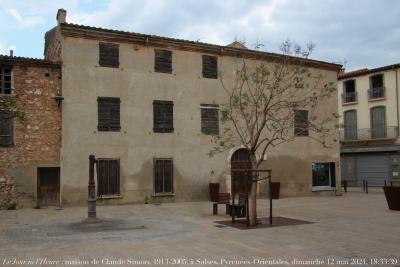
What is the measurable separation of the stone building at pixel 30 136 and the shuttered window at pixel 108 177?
1772 mm

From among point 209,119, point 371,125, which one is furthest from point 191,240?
point 371,125

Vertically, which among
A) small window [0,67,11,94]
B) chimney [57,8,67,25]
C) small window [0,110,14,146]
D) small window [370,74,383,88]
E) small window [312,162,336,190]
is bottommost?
small window [312,162,336,190]

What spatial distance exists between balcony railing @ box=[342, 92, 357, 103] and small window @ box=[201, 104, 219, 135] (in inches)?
749

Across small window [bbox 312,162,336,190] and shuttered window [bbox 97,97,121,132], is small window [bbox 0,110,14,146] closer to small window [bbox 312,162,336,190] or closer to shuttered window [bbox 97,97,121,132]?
shuttered window [bbox 97,97,121,132]

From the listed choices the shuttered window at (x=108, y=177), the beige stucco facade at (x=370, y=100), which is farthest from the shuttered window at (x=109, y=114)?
the beige stucco facade at (x=370, y=100)

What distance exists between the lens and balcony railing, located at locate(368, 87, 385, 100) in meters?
34.4

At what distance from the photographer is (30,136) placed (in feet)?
59.5

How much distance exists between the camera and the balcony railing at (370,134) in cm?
3359

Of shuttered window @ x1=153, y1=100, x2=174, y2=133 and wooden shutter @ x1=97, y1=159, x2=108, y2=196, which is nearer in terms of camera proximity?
wooden shutter @ x1=97, y1=159, x2=108, y2=196

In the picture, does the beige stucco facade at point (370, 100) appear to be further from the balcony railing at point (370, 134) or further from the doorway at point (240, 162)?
the doorway at point (240, 162)

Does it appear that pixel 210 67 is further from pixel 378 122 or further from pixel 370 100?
pixel 378 122

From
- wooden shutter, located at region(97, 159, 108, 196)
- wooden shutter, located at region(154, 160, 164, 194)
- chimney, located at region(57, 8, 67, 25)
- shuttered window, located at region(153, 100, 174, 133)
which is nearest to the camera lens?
wooden shutter, located at region(97, 159, 108, 196)

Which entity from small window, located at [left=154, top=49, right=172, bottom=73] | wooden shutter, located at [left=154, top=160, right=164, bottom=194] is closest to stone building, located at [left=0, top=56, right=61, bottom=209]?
wooden shutter, located at [left=154, top=160, right=164, bottom=194]

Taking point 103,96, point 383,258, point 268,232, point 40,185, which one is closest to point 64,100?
point 103,96
